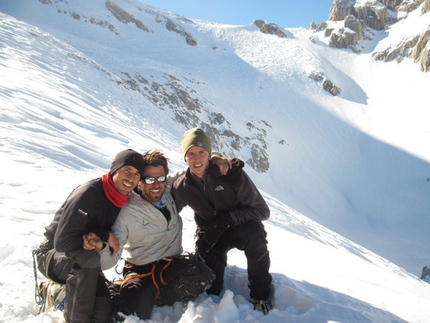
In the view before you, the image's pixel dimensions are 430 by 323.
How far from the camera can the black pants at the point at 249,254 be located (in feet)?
10.2

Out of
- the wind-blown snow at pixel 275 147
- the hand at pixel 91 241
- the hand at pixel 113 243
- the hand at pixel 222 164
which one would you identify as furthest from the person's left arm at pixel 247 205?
the hand at pixel 91 241

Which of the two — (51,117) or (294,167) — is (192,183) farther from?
(294,167)

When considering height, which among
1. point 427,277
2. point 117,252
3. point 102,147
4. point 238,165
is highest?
point 238,165

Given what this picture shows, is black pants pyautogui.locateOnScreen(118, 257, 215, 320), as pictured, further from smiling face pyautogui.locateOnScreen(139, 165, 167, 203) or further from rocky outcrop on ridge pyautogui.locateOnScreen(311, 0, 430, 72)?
rocky outcrop on ridge pyautogui.locateOnScreen(311, 0, 430, 72)

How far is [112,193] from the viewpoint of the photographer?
2779mm

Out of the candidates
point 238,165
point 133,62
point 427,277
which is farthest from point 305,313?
point 133,62

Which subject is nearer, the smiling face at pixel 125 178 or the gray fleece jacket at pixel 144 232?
the smiling face at pixel 125 178

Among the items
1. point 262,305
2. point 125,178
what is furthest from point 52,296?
point 262,305

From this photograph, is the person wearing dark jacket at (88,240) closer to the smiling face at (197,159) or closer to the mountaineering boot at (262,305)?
the smiling face at (197,159)

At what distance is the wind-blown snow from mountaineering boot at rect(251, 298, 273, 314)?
0.11 meters

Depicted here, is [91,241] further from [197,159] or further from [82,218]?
[197,159]

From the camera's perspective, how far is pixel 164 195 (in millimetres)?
3320

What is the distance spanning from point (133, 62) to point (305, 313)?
28.8 meters

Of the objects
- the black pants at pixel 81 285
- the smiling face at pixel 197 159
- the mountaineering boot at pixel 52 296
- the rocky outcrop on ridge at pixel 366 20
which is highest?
the rocky outcrop on ridge at pixel 366 20
